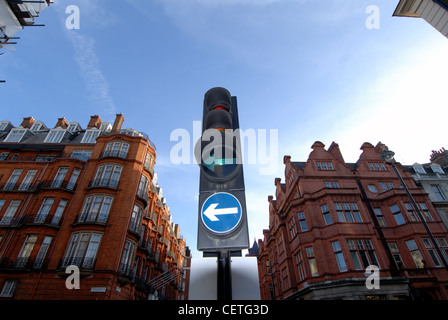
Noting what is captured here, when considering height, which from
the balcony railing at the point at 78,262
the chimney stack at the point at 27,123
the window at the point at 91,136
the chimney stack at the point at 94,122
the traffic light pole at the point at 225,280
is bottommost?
the traffic light pole at the point at 225,280

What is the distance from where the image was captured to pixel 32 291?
17375 millimetres

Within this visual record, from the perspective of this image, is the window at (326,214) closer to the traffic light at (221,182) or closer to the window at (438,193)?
the window at (438,193)

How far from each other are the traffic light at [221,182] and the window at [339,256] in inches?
818

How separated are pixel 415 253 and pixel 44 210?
1321 inches

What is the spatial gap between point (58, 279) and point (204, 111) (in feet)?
69.6

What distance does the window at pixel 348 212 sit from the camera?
2139cm

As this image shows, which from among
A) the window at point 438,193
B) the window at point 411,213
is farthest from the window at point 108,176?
the window at point 438,193

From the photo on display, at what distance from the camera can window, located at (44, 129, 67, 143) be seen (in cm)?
2964

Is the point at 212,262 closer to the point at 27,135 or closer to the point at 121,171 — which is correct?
the point at 121,171

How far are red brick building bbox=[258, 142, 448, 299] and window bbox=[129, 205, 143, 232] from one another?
50.7ft

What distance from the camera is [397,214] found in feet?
73.8

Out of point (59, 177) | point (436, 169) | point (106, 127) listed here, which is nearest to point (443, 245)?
point (436, 169)
